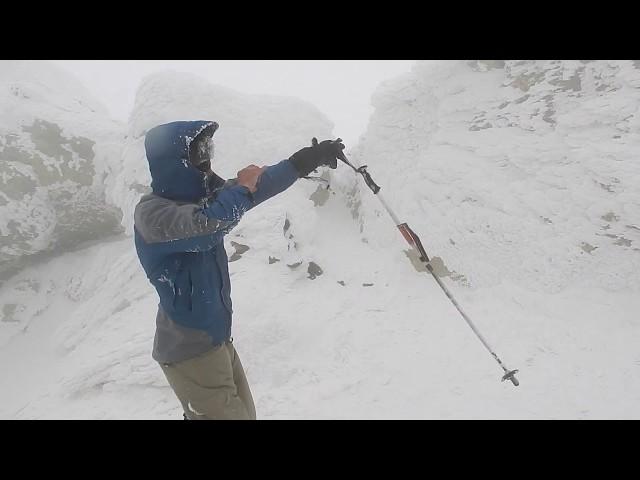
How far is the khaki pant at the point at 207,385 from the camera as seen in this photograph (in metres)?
3.42

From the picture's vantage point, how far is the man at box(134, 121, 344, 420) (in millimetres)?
2988

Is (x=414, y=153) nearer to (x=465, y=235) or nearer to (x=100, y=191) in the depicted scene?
(x=465, y=235)

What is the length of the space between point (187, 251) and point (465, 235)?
736cm

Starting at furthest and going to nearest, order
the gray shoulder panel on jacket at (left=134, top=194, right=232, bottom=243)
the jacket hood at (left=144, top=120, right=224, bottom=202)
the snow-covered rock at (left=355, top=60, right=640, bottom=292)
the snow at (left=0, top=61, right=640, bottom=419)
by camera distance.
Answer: the snow-covered rock at (left=355, top=60, right=640, bottom=292) → the snow at (left=0, top=61, right=640, bottom=419) → the jacket hood at (left=144, top=120, right=224, bottom=202) → the gray shoulder panel on jacket at (left=134, top=194, right=232, bottom=243)

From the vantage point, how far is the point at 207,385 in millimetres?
3453

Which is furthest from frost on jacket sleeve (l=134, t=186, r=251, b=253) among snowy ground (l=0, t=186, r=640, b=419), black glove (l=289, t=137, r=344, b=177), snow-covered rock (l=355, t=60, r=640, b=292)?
snow-covered rock (l=355, t=60, r=640, b=292)

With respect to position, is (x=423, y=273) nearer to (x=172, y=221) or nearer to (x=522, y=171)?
(x=522, y=171)

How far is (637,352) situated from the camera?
6.19m

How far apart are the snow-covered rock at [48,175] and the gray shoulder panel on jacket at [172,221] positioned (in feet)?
43.9

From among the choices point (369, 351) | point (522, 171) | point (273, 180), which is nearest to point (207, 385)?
point (273, 180)

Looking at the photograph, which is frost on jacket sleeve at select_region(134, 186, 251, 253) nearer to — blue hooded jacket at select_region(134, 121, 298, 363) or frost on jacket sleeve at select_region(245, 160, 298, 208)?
blue hooded jacket at select_region(134, 121, 298, 363)
